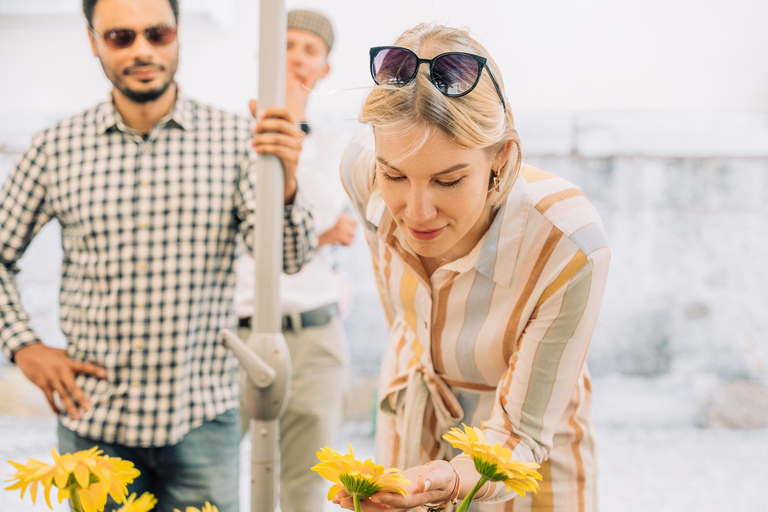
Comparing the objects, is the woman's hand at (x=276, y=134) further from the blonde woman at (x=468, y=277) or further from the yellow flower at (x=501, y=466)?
the yellow flower at (x=501, y=466)

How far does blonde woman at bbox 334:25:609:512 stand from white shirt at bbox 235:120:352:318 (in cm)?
71

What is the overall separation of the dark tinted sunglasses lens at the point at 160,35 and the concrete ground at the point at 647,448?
1.90 m

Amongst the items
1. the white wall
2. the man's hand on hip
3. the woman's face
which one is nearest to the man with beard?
the man's hand on hip

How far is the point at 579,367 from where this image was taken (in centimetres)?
93

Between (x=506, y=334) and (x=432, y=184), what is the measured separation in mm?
308

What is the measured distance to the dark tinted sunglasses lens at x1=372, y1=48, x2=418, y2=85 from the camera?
76 centimetres

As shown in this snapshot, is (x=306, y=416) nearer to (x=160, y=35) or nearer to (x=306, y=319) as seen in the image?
(x=306, y=319)

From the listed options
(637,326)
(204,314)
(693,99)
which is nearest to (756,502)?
(637,326)

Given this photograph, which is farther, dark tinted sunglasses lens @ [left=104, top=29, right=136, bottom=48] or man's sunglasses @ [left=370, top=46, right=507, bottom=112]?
dark tinted sunglasses lens @ [left=104, top=29, right=136, bottom=48]

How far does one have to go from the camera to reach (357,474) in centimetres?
53

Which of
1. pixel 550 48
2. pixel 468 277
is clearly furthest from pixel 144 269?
pixel 550 48

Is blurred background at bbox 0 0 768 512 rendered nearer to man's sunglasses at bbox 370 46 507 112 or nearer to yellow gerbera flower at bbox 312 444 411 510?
man's sunglasses at bbox 370 46 507 112

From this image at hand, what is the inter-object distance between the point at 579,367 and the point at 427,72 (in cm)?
47

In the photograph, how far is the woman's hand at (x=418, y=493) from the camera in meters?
0.58
